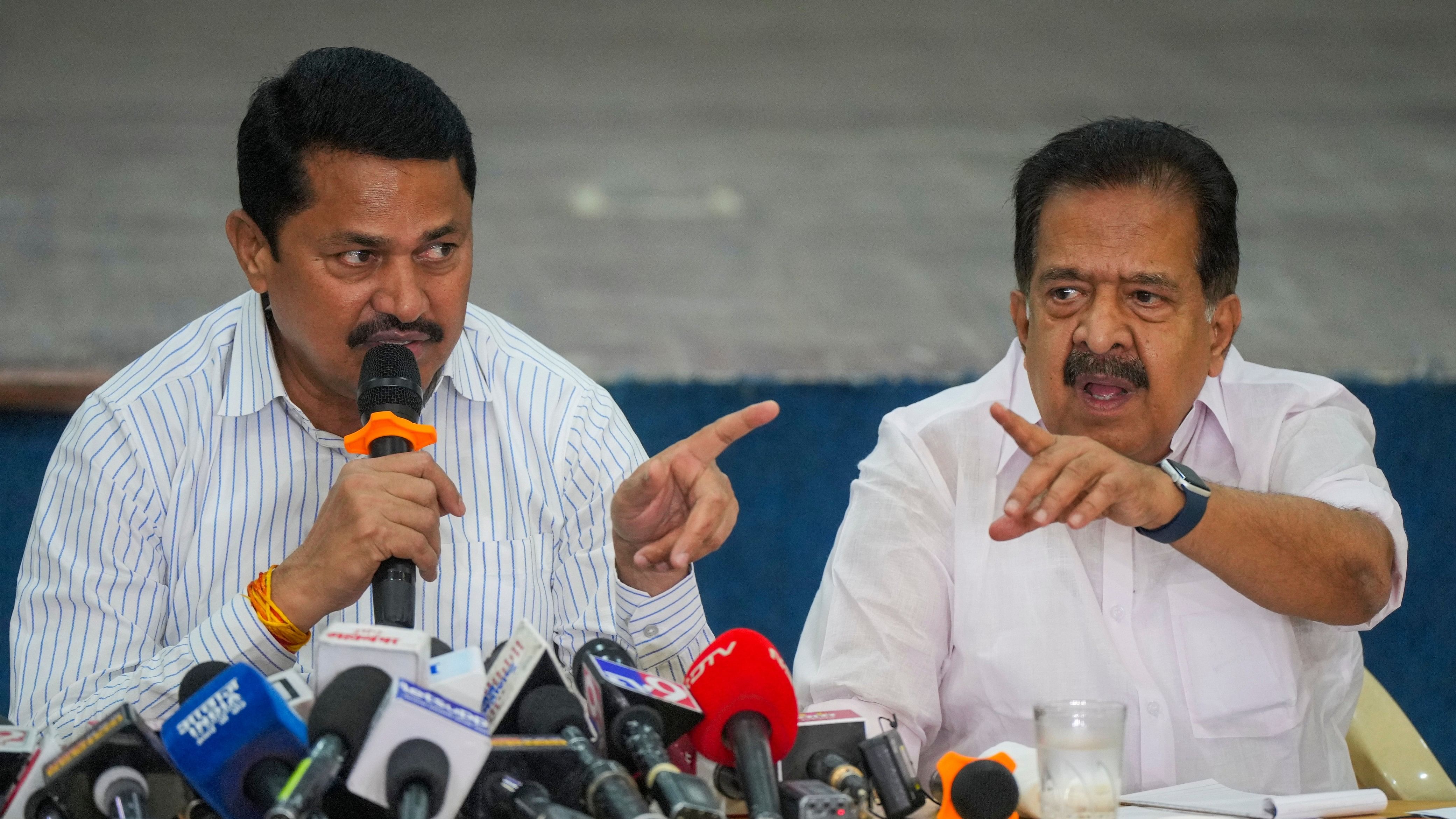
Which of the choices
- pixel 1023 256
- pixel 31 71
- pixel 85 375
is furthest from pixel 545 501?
pixel 31 71

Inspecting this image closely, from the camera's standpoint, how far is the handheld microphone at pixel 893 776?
3.98 feet

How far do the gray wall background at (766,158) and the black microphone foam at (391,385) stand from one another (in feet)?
5.04

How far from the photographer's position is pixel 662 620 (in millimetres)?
1770

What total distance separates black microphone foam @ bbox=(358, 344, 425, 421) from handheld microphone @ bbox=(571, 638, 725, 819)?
1.45 feet

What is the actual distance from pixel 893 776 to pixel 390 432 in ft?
2.23

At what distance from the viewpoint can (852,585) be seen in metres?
1.97

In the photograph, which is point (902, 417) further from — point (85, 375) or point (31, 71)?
point (31, 71)

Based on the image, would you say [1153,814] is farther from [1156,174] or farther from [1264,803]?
[1156,174]

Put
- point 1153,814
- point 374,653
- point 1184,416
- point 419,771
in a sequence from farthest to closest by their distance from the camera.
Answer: point 1184,416 < point 1153,814 < point 374,653 < point 419,771

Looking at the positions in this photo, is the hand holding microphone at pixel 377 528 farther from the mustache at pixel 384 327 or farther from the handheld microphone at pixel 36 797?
the handheld microphone at pixel 36 797

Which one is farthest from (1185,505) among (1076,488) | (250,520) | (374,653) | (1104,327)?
(250,520)

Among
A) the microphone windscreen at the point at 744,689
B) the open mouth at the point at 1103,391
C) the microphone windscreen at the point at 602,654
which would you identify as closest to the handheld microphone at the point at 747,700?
the microphone windscreen at the point at 744,689

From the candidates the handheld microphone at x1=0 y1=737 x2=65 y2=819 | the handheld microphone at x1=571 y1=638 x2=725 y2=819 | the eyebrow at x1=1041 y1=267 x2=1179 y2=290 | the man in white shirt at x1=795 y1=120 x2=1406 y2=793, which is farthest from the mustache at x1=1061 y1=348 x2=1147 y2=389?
the handheld microphone at x1=0 y1=737 x2=65 y2=819

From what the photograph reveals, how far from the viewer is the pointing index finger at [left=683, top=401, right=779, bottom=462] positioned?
1556mm
